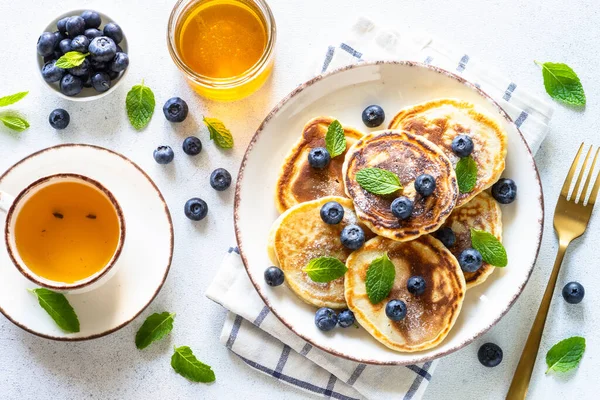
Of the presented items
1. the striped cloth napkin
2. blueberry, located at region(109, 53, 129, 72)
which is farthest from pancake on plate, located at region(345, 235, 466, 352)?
blueberry, located at region(109, 53, 129, 72)

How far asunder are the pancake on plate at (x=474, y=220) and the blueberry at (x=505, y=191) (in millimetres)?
32

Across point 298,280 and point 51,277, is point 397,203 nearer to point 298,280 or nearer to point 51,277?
point 298,280

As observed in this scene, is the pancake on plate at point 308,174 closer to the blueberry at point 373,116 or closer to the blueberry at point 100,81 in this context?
the blueberry at point 373,116

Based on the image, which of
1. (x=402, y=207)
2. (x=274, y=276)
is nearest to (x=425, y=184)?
(x=402, y=207)

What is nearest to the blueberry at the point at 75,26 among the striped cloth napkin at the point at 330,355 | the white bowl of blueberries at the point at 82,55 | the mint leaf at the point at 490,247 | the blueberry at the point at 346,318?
the white bowl of blueberries at the point at 82,55

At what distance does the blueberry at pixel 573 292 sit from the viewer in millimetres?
2477

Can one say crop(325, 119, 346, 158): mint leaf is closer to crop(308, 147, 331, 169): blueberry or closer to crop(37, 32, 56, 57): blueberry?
crop(308, 147, 331, 169): blueberry

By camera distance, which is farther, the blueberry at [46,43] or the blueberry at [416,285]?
the blueberry at [46,43]

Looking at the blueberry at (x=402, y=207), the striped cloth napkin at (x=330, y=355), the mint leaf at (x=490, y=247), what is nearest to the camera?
the blueberry at (x=402, y=207)

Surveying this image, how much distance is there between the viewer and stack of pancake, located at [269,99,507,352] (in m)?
2.19

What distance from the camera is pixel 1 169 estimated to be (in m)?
2.53

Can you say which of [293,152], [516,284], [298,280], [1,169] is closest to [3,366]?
[1,169]

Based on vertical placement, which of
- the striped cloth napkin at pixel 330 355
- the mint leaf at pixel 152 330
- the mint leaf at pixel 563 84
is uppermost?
the mint leaf at pixel 563 84

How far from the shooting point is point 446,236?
2.25m
